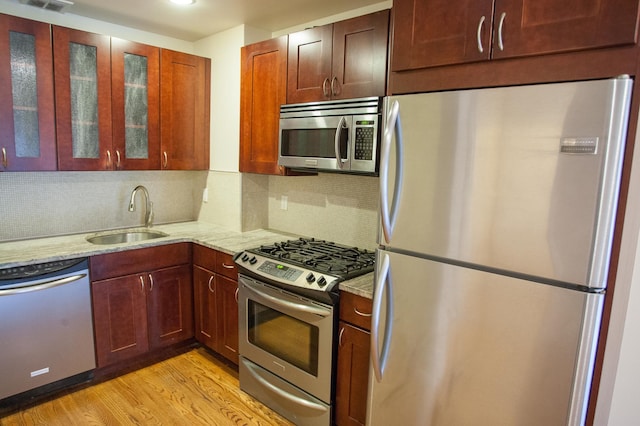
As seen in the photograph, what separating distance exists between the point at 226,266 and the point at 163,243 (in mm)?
538

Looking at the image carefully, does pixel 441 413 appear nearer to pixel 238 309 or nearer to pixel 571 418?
pixel 571 418

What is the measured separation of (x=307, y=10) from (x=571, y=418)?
2.59m

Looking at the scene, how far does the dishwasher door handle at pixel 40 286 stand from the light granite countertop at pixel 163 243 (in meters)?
0.13

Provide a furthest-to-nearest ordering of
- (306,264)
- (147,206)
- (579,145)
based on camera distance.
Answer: (147,206) < (306,264) < (579,145)

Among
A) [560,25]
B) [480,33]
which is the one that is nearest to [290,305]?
[480,33]

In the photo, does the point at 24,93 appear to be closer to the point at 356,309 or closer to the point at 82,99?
the point at 82,99

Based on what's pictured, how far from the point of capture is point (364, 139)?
6.96 ft

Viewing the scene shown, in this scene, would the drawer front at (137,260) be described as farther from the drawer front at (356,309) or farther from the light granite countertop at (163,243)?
the drawer front at (356,309)

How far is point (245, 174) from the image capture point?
317cm

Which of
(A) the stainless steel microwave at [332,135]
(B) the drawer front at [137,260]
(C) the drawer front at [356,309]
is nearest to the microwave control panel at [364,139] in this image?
(A) the stainless steel microwave at [332,135]

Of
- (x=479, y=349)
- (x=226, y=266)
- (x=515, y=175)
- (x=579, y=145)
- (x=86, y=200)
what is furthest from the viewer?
Answer: (x=86, y=200)

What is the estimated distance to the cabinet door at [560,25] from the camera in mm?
1124

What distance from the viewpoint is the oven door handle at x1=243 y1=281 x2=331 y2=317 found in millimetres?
2060

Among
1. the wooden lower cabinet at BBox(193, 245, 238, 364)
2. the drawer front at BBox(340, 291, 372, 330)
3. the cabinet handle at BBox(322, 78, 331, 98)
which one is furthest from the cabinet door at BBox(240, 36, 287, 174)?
the drawer front at BBox(340, 291, 372, 330)
